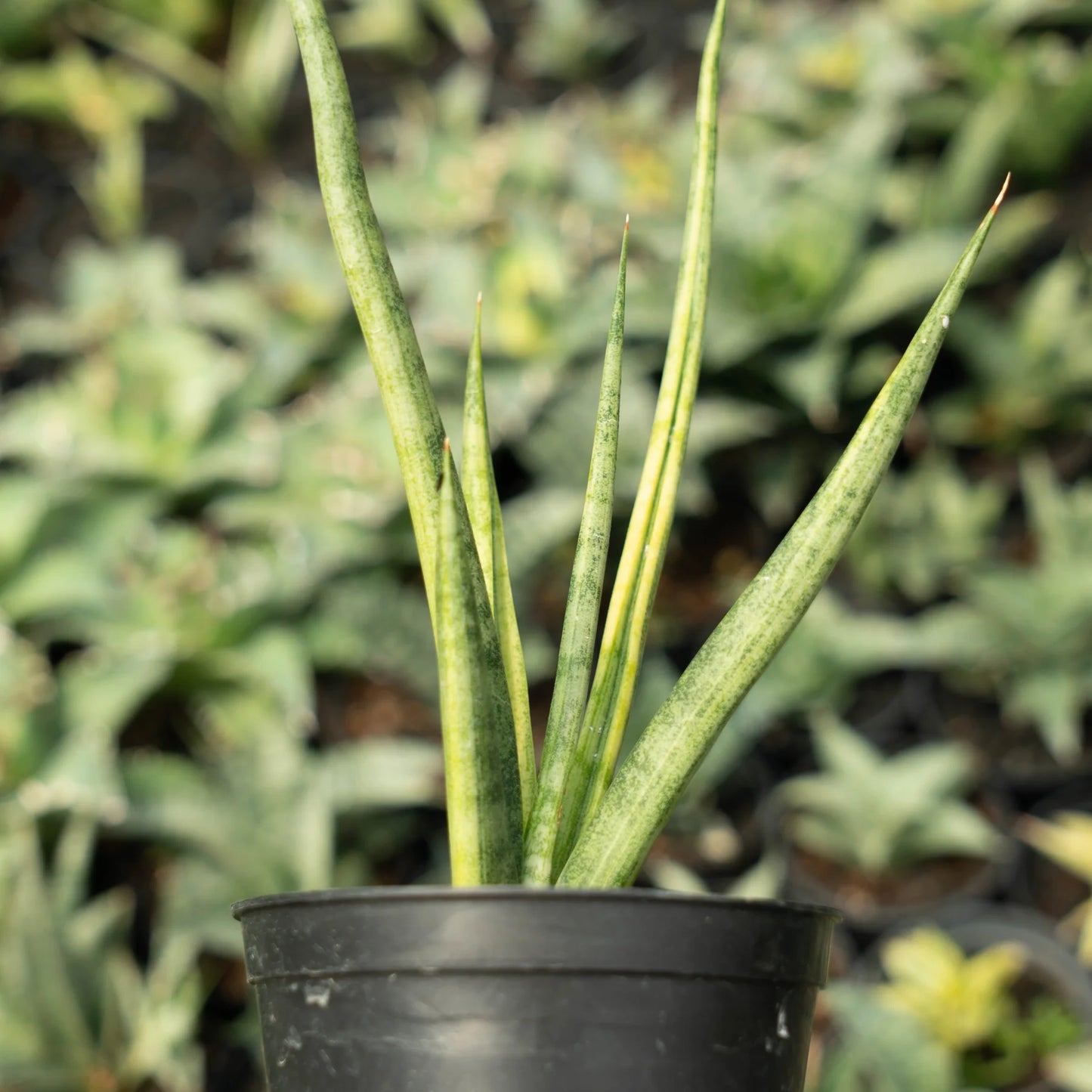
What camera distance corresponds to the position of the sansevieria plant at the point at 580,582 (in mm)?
335

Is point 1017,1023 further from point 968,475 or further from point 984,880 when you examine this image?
point 968,475

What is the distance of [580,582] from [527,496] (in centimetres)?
77

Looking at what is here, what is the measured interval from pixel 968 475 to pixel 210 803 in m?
0.91

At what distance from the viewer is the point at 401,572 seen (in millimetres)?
Answer: 1240

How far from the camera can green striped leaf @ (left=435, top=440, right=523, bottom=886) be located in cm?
32

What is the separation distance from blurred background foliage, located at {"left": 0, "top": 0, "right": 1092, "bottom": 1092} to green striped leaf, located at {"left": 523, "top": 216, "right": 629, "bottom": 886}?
62 centimetres

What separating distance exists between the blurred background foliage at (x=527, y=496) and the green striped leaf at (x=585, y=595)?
619 millimetres

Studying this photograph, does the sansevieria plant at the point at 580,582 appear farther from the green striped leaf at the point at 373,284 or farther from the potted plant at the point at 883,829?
the potted plant at the point at 883,829

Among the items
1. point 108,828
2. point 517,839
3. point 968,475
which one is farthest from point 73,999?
point 968,475

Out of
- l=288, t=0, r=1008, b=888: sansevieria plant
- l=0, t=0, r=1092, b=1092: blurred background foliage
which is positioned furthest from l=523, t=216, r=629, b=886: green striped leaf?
l=0, t=0, r=1092, b=1092: blurred background foliage

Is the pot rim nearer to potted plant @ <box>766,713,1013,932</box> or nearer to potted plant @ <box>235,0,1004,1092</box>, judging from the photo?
potted plant @ <box>235,0,1004,1092</box>

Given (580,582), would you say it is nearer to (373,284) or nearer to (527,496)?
(373,284)

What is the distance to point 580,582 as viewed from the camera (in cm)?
40

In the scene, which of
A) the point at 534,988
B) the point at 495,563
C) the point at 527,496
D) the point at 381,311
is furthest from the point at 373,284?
the point at 527,496
